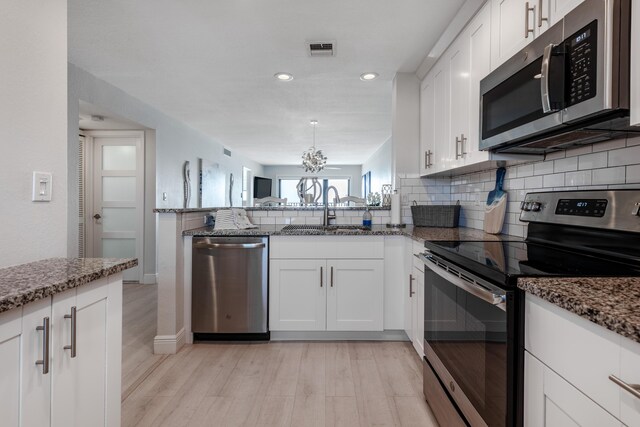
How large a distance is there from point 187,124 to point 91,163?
58.1 inches

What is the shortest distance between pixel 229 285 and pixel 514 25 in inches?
93.7

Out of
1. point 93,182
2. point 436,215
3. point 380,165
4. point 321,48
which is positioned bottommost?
point 436,215

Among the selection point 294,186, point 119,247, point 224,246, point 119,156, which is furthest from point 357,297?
point 294,186

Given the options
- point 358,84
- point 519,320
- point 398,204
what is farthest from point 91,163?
point 519,320

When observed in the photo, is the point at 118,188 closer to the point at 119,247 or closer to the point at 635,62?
the point at 119,247

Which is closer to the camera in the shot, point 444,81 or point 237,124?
point 444,81

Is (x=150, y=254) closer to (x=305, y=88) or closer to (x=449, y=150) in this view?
(x=305, y=88)

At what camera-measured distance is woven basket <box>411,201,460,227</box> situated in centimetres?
273

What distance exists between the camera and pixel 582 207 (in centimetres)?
140

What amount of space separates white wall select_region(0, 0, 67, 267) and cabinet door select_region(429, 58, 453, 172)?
2.21 meters

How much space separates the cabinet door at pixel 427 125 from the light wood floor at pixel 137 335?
2.57 metres

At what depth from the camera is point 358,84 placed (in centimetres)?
347

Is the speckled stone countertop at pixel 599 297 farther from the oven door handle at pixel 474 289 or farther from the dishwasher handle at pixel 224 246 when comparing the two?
the dishwasher handle at pixel 224 246

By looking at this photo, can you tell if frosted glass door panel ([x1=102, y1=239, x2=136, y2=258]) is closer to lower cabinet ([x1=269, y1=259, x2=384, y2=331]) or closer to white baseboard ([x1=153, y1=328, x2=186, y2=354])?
white baseboard ([x1=153, y1=328, x2=186, y2=354])
